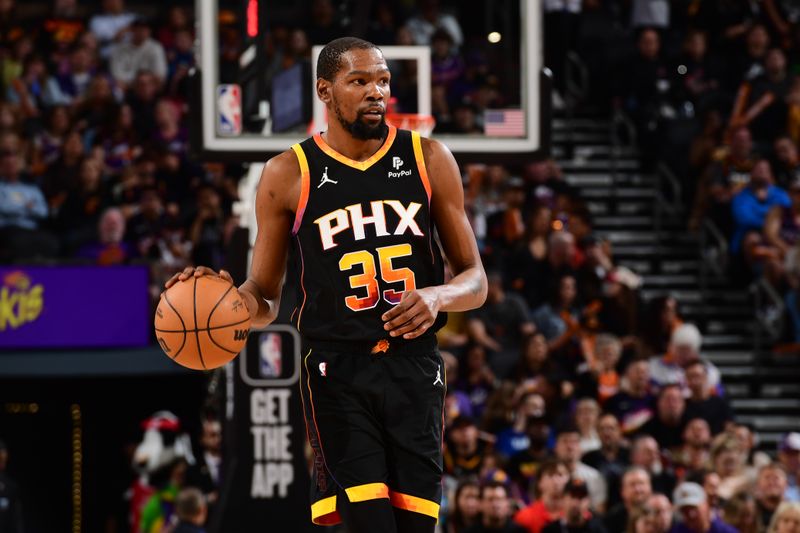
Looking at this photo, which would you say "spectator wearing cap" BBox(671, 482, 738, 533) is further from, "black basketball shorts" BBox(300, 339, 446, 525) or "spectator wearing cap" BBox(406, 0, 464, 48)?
"spectator wearing cap" BBox(406, 0, 464, 48)

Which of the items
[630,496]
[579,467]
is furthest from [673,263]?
[630,496]

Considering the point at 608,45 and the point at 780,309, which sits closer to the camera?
the point at 780,309

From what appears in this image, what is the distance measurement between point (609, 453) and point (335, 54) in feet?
23.7

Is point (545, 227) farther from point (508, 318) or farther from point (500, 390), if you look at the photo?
point (500, 390)

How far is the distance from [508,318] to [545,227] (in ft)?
4.46

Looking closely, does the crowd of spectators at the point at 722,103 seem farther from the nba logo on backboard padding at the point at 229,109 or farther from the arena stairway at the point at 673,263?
the nba logo on backboard padding at the point at 229,109

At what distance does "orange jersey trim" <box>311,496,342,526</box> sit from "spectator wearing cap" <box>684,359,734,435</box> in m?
7.48

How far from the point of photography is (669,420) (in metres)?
12.2

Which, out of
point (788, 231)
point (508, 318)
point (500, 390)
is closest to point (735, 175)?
point (788, 231)

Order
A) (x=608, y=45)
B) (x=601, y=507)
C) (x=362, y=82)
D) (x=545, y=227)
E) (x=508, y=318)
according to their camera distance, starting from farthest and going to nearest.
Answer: (x=608, y=45) < (x=545, y=227) < (x=508, y=318) < (x=601, y=507) < (x=362, y=82)

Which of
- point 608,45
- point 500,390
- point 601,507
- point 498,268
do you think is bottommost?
point 601,507

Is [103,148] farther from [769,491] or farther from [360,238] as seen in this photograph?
[360,238]

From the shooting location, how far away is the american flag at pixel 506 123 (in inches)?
381

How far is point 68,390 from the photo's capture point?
14188 mm
